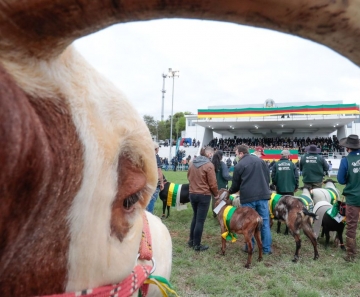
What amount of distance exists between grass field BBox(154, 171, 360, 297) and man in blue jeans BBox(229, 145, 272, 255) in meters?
0.81

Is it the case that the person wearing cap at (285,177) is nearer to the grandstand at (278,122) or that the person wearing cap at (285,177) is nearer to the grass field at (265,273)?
the grass field at (265,273)

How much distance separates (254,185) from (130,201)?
20.6 ft

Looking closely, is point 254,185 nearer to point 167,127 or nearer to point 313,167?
point 313,167

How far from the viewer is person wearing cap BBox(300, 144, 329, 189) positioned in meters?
9.71

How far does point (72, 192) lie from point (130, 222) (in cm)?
32

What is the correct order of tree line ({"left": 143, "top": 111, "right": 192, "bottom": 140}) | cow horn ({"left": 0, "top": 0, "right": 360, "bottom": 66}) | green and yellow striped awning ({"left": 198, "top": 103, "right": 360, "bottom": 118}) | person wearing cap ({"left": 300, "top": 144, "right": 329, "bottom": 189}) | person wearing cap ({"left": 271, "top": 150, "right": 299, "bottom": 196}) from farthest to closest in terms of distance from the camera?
tree line ({"left": 143, "top": 111, "right": 192, "bottom": 140}) < green and yellow striped awning ({"left": 198, "top": 103, "right": 360, "bottom": 118}) < person wearing cap ({"left": 300, "top": 144, "right": 329, "bottom": 189}) < person wearing cap ({"left": 271, "top": 150, "right": 299, "bottom": 196}) < cow horn ({"left": 0, "top": 0, "right": 360, "bottom": 66})

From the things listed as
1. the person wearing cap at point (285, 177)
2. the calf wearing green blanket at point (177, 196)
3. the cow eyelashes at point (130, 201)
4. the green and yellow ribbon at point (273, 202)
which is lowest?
the calf wearing green blanket at point (177, 196)

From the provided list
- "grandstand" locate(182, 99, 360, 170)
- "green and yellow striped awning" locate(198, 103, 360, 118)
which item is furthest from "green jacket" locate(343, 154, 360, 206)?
"green and yellow striped awning" locate(198, 103, 360, 118)

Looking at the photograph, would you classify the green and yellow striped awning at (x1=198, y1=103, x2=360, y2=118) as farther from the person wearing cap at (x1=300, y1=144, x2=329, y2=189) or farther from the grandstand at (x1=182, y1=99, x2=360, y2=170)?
the person wearing cap at (x1=300, y1=144, x2=329, y2=189)

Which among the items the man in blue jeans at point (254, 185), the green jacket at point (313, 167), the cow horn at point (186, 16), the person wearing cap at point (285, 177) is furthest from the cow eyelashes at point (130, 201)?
the green jacket at point (313, 167)

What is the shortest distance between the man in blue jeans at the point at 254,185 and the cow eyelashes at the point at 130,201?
6.15m

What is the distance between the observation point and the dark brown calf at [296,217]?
696 cm

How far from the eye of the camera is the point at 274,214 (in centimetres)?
799

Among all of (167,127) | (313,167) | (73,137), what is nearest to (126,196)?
(73,137)
